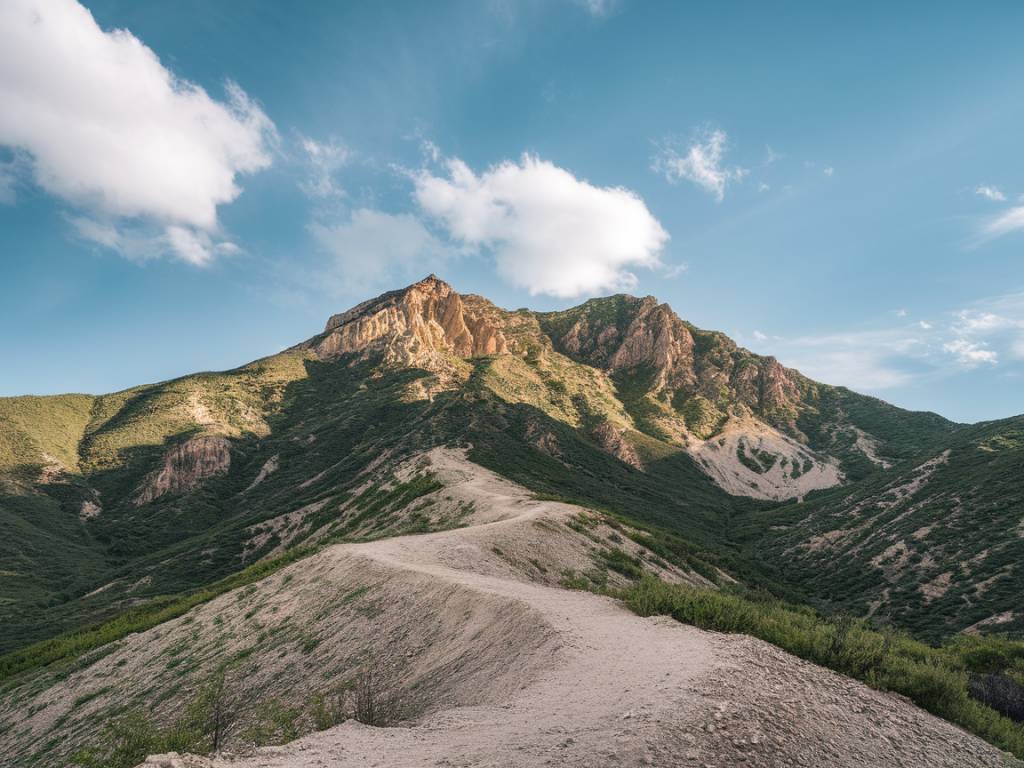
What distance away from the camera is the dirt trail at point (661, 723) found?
6262mm

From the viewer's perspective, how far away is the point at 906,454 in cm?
13112

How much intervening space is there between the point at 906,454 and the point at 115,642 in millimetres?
162934

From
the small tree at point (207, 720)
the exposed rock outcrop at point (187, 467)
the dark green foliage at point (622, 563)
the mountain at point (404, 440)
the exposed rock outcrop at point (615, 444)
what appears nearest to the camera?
the small tree at point (207, 720)

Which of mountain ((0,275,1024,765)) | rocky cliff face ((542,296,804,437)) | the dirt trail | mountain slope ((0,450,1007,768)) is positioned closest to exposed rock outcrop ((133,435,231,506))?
mountain ((0,275,1024,765))

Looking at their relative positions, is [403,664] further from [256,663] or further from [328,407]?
[328,407]

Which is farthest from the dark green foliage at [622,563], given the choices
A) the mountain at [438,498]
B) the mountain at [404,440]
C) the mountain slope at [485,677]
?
the mountain at [404,440]

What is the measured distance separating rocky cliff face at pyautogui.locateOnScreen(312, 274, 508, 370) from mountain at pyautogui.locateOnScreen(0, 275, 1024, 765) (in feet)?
2.90

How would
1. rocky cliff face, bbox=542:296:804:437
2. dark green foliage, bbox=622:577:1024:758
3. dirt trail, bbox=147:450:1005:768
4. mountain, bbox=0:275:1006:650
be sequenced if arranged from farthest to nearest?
rocky cliff face, bbox=542:296:804:437 → mountain, bbox=0:275:1006:650 → dark green foliage, bbox=622:577:1024:758 → dirt trail, bbox=147:450:1005:768

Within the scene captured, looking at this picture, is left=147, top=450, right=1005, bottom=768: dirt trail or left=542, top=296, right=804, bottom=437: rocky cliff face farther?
left=542, top=296, right=804, bottom=437: rocky cliff face

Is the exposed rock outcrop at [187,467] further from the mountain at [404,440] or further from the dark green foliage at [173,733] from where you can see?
→ the dark green foliage at [173,733]

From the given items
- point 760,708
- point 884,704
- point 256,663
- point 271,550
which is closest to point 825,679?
point 884,704

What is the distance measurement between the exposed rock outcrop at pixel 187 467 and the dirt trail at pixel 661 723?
10621 cm

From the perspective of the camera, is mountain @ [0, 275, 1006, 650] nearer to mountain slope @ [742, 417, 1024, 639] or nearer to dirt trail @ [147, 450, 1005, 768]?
mountain slope @ [742, 417, 1024, 639]

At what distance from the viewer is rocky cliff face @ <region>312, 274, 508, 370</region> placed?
14688cm
